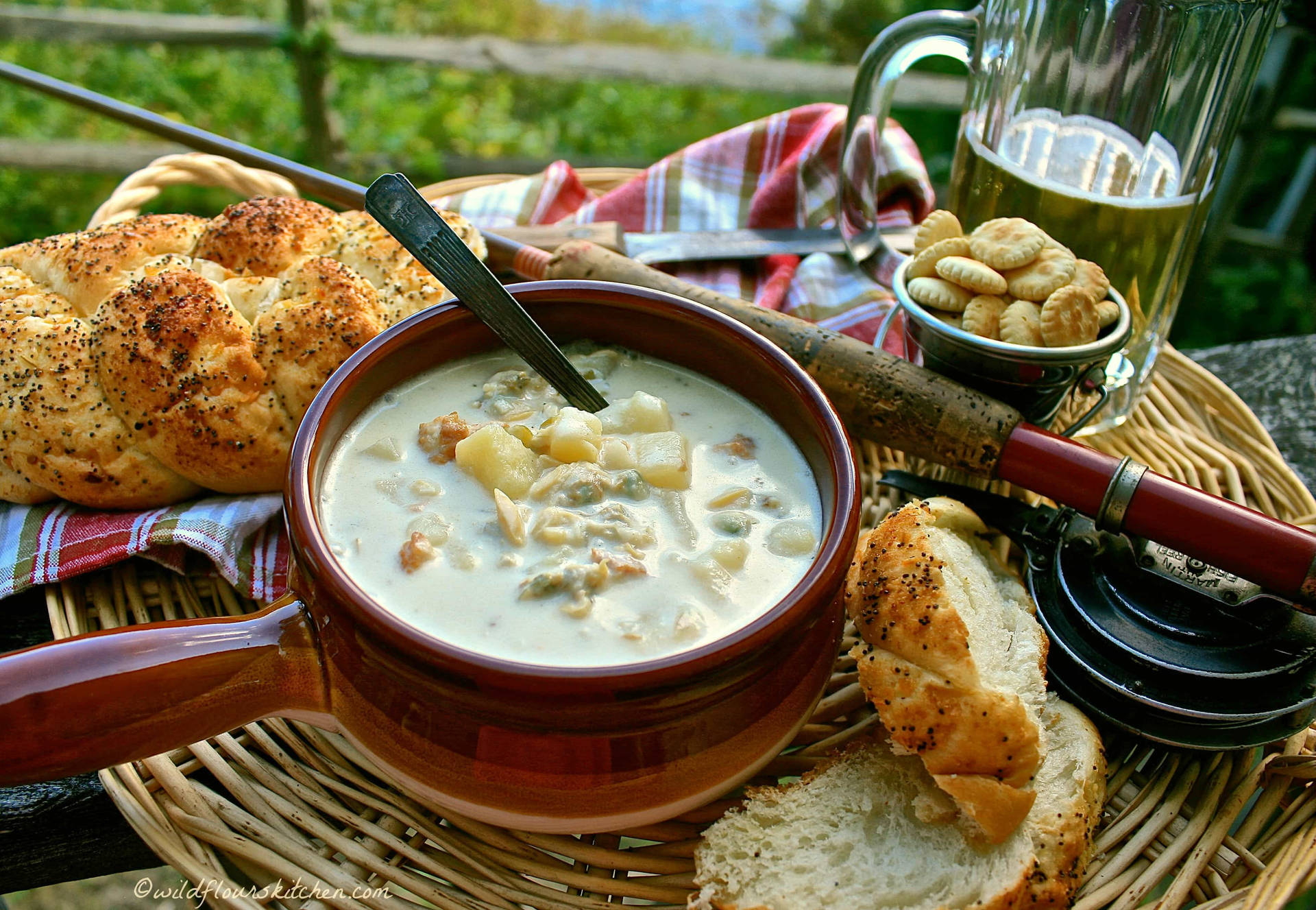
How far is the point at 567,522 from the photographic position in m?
1.55

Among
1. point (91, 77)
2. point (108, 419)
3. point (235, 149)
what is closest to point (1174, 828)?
point (108, 419)

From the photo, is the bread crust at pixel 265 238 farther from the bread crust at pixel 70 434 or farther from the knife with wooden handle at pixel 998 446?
the knife with wooden handle at pixel 998 446

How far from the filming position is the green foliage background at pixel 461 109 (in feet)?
15.5

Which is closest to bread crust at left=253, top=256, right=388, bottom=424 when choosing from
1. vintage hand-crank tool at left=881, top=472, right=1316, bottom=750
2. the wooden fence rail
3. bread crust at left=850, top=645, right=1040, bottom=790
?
bread crust at left=850, top=645, right=1040, bottom=790

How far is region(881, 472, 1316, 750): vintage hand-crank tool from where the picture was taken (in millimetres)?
1539

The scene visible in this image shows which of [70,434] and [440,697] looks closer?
[440,697]

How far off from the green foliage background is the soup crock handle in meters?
4.15

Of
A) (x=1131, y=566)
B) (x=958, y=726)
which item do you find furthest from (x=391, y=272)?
(x=1131, y=566)

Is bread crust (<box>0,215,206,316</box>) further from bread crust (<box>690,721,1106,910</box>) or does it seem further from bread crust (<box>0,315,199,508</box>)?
bread crust (<box>690,721,1106,910</box>)

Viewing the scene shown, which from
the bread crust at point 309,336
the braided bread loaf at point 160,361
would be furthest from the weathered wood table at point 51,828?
the bread crust at point 309,336

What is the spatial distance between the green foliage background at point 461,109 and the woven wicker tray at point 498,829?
11.3ft

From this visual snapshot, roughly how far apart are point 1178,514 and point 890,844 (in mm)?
691

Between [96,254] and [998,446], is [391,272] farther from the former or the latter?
[998,446]

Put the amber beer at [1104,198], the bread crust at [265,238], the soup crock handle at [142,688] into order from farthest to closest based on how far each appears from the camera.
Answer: the amber beer at [1104,198] → the bread crust at [265,238] → the soup crock handle at [142,688]
